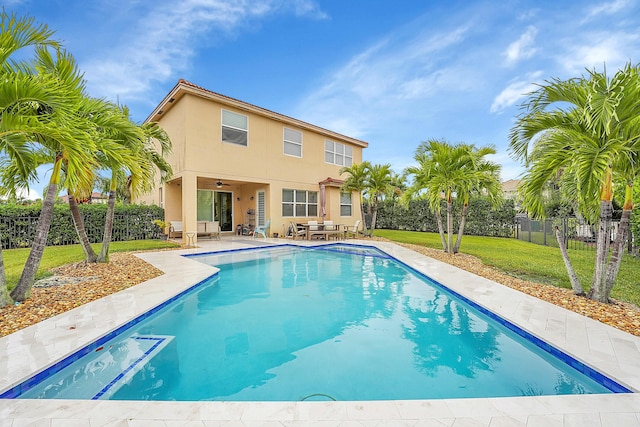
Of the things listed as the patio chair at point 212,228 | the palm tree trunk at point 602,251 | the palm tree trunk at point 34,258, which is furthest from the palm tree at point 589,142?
the patio chair at point 212,228

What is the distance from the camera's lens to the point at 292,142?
1736 centimetres

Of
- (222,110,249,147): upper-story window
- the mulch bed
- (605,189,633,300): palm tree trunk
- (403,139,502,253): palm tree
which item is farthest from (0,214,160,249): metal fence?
(605,189,633,300): palm tree trunk

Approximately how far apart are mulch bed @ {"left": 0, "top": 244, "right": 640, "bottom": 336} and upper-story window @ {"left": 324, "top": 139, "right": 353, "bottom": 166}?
1259 centimetres

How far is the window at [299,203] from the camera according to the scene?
1720 centimetres

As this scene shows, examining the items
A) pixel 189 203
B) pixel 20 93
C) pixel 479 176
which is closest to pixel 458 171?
pixel 479 176

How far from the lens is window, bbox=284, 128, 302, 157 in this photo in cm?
1707

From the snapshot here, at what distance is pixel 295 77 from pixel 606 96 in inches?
707

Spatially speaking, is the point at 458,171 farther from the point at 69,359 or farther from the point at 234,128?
the point at 69,359

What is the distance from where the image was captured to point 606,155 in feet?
14.6

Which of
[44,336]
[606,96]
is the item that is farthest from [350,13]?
[44,336]

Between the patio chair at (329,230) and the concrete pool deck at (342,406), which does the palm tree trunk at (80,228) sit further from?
the patio chair at (329,230)

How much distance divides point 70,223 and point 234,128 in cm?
855

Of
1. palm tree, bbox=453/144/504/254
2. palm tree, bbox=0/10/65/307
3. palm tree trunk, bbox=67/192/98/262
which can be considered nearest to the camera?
palm tree, bbox=0/10/65/307

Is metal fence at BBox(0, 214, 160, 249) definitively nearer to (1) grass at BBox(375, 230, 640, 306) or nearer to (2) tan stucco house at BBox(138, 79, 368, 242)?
(2) tan stucco house at BBox(138, 79, 368, 242)
